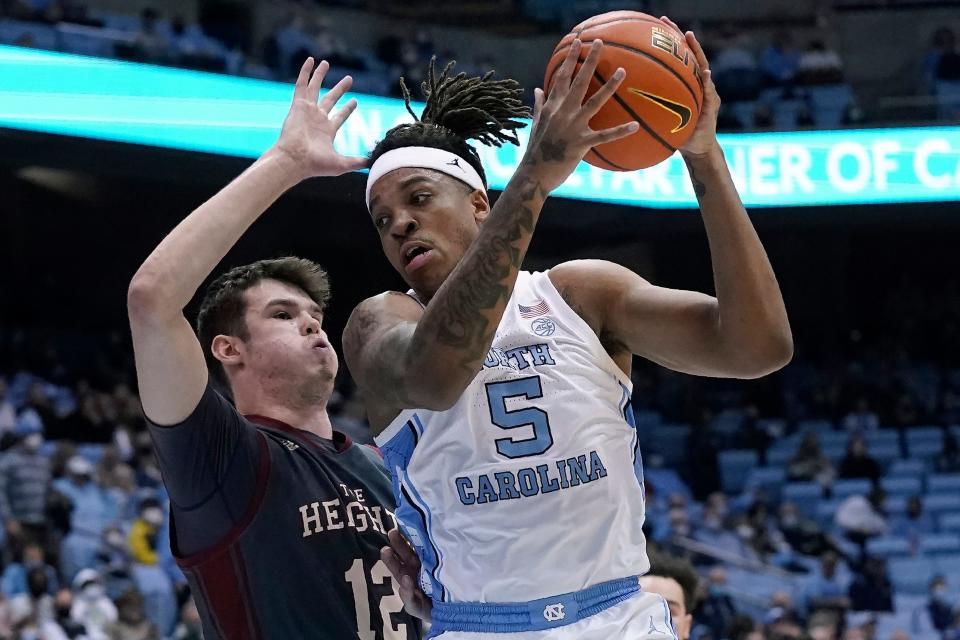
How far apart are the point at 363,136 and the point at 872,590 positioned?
6.77 meters

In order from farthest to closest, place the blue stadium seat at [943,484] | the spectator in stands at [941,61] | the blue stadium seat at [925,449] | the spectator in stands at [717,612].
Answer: the spectator in stands at [941,61], the blue stadium seat at [925,449], the blue stadium seat at [943,484], the spectator in stands at [717,612]

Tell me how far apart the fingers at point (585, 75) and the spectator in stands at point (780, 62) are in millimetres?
15123

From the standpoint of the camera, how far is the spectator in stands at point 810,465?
15242mm

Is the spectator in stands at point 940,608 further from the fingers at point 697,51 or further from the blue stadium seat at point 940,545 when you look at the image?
the fingers at point 697,51

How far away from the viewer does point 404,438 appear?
9.54 feet

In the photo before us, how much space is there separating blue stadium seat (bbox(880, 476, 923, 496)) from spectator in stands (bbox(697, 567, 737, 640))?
12.5 feet

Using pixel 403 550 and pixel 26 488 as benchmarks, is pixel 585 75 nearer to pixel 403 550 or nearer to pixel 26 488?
pixel 403 550

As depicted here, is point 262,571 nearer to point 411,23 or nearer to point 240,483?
point 240,483

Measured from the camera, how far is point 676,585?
4320 millimetres

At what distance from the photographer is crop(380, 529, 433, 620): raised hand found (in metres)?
3.16

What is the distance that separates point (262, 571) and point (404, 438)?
2.54 feet

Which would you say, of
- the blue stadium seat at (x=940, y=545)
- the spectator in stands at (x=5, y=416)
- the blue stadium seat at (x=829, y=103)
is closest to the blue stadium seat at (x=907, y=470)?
the blue stadium seat at (x=940, y=545)

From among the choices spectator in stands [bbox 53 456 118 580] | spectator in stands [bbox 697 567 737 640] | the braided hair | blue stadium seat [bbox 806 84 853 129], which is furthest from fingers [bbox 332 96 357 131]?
blue stadium seat [bbox 806 84 853 129]

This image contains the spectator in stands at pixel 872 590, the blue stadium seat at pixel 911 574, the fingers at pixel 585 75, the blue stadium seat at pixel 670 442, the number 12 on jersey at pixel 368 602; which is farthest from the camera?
the blue stadium seat at pixel 670 442
